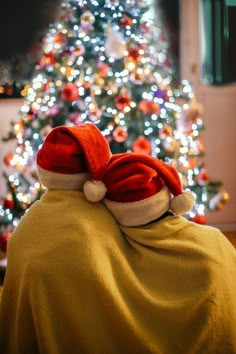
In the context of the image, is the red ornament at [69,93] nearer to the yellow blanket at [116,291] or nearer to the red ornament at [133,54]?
the red ornament at [133,54]

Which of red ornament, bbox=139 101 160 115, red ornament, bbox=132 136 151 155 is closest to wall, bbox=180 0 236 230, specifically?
red ornament, bbox=139 101 160 115

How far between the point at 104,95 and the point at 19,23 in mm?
1125

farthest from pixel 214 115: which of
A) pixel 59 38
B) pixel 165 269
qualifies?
pixel 165 269

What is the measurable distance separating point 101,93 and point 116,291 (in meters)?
1.67

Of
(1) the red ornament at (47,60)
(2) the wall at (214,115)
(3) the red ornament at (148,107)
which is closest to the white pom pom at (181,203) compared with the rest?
(3) the red ornament at (148,107)

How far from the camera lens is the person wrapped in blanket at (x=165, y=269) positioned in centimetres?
161

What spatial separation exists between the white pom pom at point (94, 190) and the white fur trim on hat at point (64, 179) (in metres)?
0.05

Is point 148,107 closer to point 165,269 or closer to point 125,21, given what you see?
point 125,21

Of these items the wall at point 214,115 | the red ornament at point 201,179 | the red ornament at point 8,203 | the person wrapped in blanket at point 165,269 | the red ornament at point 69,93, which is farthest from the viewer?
the wall at point 214,115

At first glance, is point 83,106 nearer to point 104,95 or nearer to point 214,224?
point 104,95

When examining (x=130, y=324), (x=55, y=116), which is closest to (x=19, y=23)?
(x=55, y=116)

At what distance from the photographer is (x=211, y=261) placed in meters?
1.67

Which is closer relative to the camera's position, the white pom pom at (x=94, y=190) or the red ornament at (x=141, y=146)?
the white pom pom at (x=94, y=190)

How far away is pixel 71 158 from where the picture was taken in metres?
1.82
